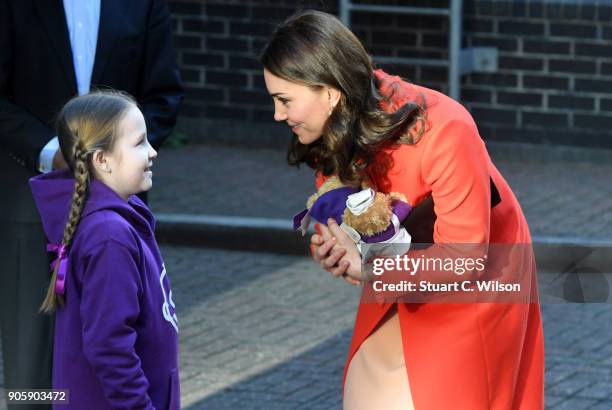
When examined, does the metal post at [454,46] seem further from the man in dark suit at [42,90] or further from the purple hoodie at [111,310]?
the purple hoodie at [111,310]

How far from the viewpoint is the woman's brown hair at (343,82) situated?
3.57m

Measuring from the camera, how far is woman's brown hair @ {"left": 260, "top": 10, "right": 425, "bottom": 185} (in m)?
3.57

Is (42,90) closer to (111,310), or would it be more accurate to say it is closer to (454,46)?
(111,310)

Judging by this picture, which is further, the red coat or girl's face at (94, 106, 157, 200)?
girl's face at (94, 106, 157, 200)

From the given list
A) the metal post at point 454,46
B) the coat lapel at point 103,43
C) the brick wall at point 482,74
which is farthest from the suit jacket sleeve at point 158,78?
the metal post at point 454,46

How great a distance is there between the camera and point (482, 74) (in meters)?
10.8

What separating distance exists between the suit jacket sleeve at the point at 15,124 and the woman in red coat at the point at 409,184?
126 centimetres

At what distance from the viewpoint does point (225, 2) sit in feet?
37.2

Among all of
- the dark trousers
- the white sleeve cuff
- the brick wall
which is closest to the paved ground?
the brick wall

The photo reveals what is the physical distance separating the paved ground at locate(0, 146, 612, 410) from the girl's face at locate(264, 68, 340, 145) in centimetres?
254

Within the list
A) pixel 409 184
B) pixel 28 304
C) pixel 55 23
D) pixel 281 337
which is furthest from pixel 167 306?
pixel 281 337

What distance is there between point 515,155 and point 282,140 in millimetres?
1962

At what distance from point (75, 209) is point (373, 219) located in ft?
2.67

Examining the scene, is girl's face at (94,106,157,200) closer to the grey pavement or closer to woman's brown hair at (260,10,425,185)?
woman's brown hair at (260,10,425,185)
